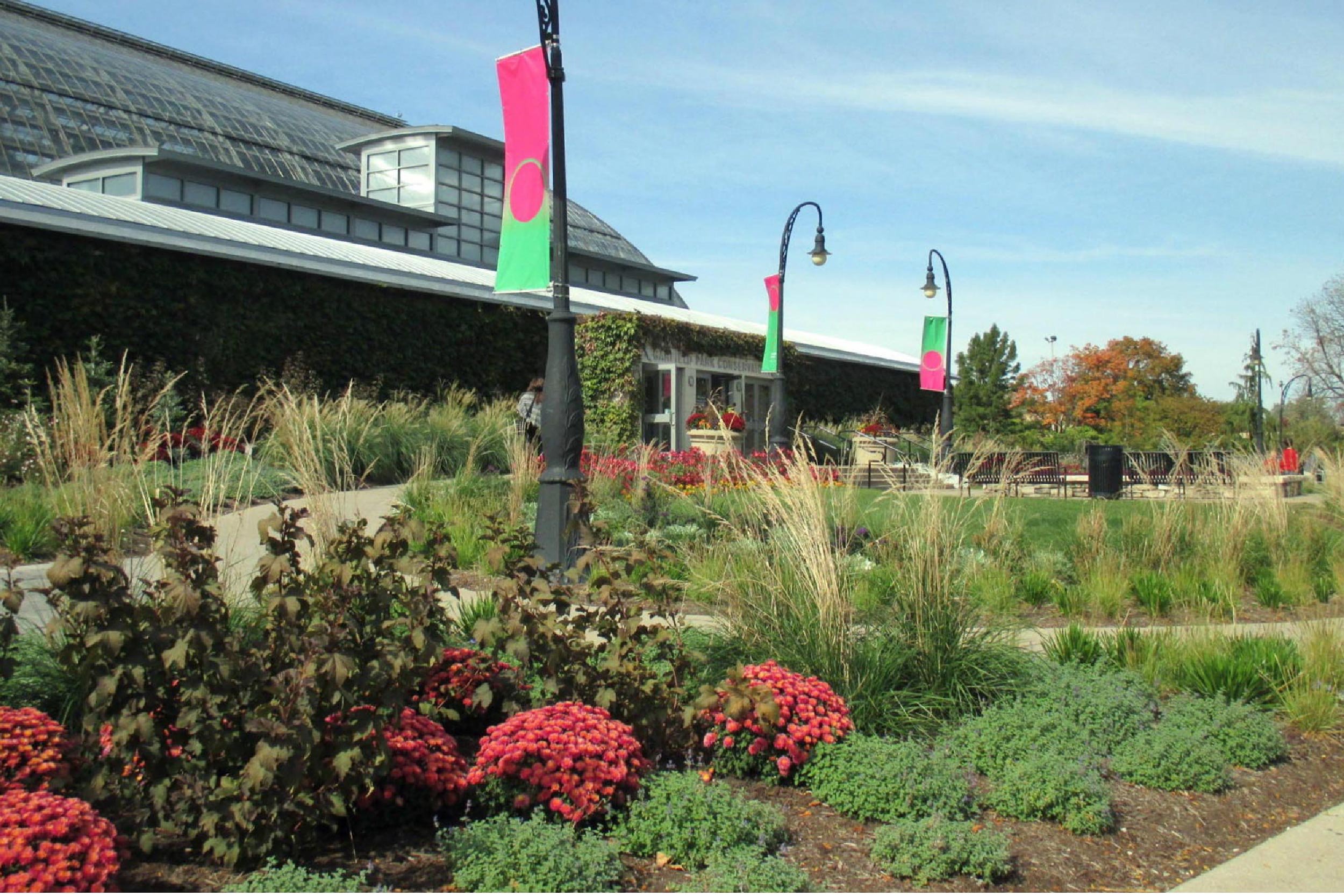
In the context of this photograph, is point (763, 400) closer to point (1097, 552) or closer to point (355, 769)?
point (1097, 552)

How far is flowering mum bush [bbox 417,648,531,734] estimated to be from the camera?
4191 millimetres

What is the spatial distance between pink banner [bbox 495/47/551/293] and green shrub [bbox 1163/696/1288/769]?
4.96 metres

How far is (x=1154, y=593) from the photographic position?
7672 millimetres

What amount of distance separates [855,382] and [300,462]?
89.6 ft

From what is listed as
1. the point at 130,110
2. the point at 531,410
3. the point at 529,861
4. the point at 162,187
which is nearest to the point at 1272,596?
the point at 529,861

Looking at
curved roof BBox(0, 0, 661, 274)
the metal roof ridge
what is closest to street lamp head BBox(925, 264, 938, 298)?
curved roof BBox(0, 0, 661, 274)

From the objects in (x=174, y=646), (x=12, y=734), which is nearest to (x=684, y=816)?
(x=174, y=646)

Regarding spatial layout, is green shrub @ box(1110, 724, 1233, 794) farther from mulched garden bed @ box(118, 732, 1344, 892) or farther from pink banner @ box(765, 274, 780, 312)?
pink banner @ box(765, 274, 780, 312)

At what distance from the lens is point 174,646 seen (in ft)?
10.1

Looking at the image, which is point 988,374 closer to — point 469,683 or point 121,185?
point 121,185

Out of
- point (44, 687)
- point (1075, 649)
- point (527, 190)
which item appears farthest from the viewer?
point (527, 190)

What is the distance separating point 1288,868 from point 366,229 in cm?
2989

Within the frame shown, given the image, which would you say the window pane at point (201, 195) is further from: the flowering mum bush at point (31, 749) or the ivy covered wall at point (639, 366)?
the flowering mum bush at point (31, 749)

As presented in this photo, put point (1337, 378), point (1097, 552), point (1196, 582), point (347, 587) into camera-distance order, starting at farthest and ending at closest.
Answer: point (1337, 378), point (1097, 552), point (1196, 582), point (347, 587)
